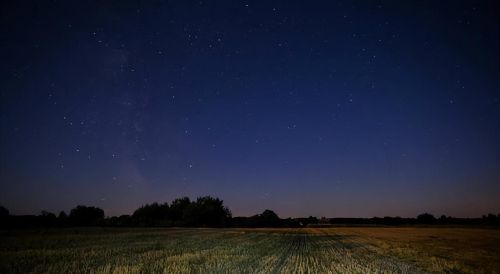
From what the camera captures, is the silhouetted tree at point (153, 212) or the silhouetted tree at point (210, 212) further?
the silhouetted tree at point (153, 212)

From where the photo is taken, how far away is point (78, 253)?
58.2 feet

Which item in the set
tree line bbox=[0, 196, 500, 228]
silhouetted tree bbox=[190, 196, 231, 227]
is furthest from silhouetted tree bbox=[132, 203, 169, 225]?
silhouetted tree bbox=[190, 196, 231, 227]

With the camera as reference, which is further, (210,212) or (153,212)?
(153,212)

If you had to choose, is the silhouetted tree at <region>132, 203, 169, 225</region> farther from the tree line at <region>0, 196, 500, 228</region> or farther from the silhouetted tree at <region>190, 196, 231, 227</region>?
the silhouetted tree at <region>190, 196, 231, 227</region>

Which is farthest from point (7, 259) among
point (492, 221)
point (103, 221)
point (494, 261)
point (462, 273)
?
point (492, 221)

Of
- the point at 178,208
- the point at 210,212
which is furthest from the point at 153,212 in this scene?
the point at 210,212

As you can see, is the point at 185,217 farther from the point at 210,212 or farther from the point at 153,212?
the point at 153,212

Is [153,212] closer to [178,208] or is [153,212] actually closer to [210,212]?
[178,208]

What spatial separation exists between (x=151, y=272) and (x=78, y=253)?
7111mm

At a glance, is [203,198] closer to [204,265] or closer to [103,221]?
[103,221]

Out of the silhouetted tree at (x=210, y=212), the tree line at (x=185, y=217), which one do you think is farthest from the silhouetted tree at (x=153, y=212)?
the silhouetted tree at (x=210, y=212)

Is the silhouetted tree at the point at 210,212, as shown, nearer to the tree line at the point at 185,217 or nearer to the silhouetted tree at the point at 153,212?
the tree line at the point at 185,217

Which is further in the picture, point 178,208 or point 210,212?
point 178,208

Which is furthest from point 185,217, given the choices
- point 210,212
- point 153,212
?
point 153,212
